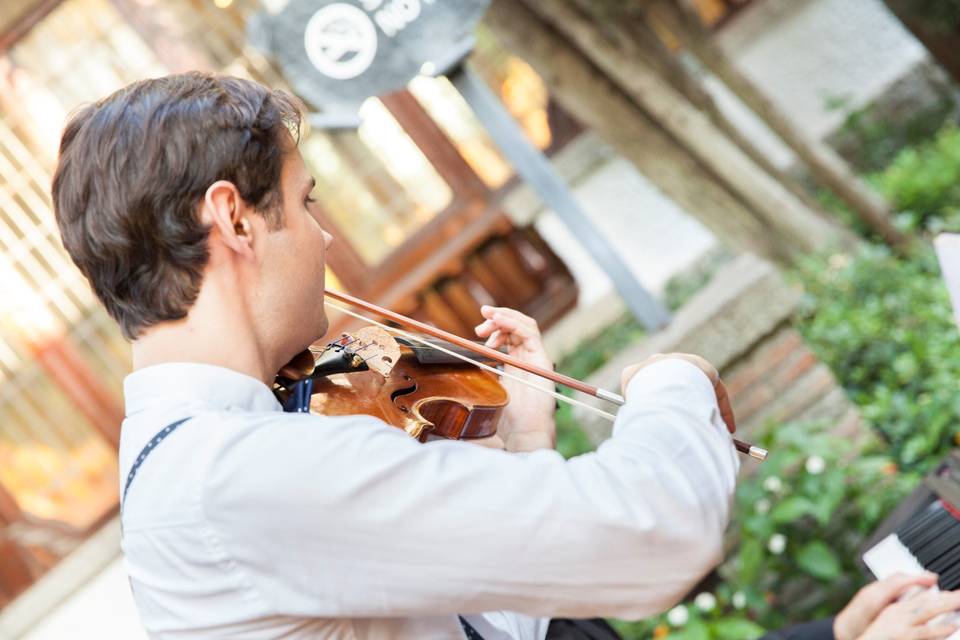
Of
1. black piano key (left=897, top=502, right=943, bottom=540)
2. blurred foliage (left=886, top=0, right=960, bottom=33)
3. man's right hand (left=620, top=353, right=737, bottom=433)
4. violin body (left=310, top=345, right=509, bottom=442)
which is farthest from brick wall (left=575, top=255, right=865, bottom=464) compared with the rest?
blurred foliage (left=886, top=0, right=960, bottom=33)

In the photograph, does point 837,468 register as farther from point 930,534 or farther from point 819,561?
point 930,534

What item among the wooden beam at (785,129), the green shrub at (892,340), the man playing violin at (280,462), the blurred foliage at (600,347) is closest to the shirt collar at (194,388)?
the man playing violin at (280,462)

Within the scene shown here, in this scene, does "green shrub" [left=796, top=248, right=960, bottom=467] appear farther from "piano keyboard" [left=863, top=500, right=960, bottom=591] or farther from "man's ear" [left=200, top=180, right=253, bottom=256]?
"man's ear" [left=200, top=180, right=253, bottom=256]

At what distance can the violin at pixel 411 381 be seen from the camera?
4.86 ft

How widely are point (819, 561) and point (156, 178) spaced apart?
2.24 m

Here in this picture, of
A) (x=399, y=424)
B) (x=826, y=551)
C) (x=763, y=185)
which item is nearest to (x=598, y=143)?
(x=763, y=185)

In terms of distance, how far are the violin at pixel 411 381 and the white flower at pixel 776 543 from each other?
1378mm

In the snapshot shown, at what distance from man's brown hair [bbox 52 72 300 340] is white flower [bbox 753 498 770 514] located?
207 cm

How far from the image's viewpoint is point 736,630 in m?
2.63

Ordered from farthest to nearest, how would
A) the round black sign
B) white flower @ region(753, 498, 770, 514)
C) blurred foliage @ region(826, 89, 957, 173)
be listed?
1. blurred foliage @ region(826, 89, 957, 173)
2. the round black sign
3. white flower @ region(753, 498, 770, 514)

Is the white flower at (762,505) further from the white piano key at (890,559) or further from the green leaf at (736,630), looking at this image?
the white piano key at (890,559)

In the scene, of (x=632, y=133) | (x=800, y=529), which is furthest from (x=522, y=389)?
(x=632, y=133)

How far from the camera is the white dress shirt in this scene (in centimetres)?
98

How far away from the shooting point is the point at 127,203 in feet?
3.84
